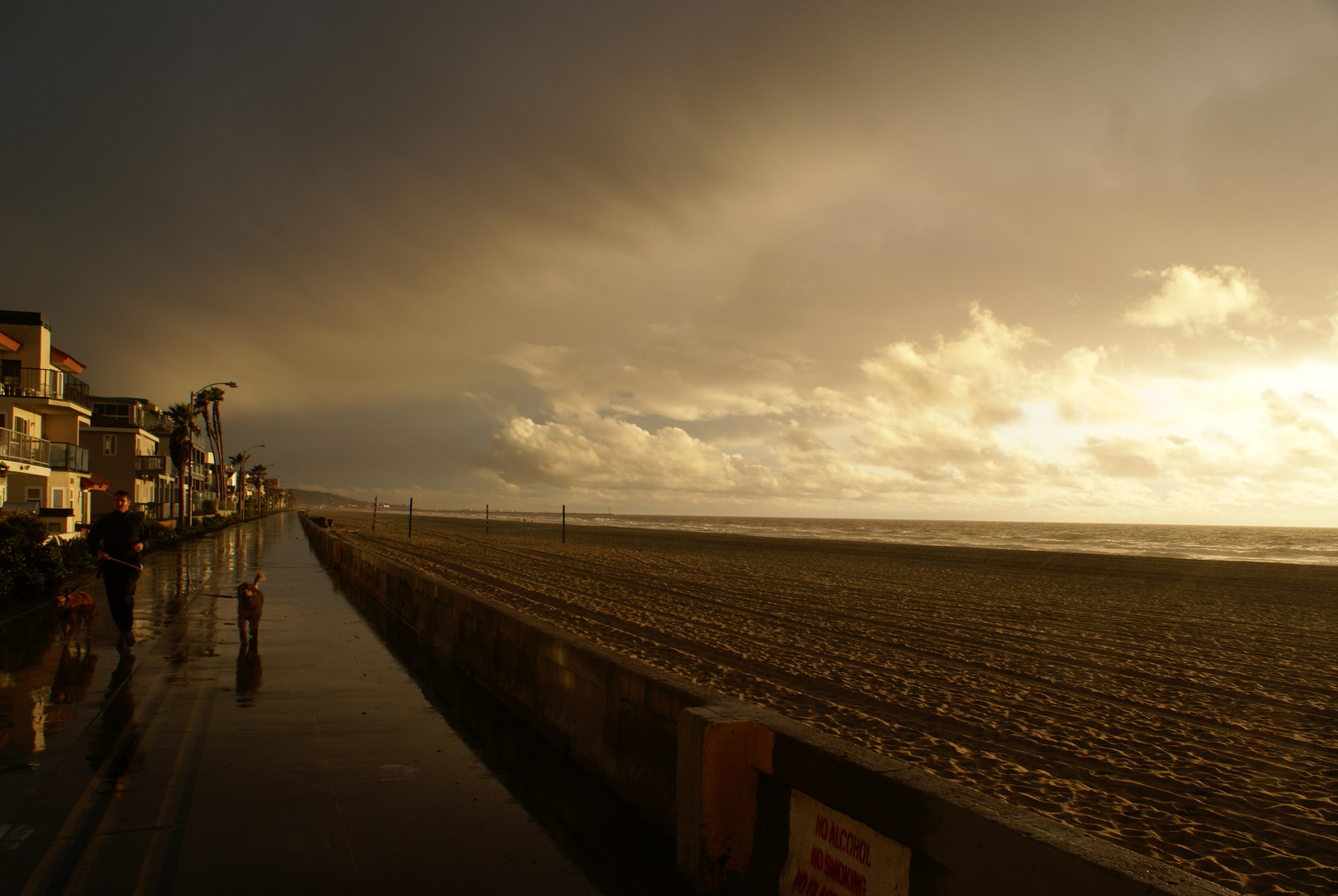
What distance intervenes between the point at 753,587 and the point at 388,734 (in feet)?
42.7

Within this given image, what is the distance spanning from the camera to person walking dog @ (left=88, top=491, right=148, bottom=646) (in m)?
8.95

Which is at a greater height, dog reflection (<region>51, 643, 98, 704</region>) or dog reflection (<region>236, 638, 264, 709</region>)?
dog reflection (<region>51, 643, 98, 704</region>)

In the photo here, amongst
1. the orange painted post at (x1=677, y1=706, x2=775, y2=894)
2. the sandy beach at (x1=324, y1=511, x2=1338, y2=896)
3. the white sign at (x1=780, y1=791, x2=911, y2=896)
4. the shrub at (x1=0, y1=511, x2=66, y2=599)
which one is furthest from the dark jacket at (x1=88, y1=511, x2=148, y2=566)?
the white sign at (x1=780, y1=791, x2=911, y2=896)

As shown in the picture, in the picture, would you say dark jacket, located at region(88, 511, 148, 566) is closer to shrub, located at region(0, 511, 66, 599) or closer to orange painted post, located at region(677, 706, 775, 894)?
shrub, located at region(0, 511, 66, 599)

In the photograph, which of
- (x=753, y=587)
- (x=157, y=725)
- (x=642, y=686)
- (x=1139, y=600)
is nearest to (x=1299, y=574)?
(x=1139, y=600)

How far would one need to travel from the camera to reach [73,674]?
7.51 metres

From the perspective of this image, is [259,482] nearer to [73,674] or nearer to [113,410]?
[113,410]

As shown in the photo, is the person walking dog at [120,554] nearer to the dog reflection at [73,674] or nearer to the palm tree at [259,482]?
the dog reflection at [73,674]

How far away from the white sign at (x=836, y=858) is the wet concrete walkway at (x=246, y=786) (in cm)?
103

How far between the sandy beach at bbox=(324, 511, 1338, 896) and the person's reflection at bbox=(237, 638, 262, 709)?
3.89 meters

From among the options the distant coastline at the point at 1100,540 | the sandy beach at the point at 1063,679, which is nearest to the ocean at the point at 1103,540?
the distant coastline at the point at 1100,540

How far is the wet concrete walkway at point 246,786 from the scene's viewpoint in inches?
147

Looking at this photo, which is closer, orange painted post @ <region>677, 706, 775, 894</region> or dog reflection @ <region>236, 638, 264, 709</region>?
orange painted post @ <region>677, 706, 775, 894</region>

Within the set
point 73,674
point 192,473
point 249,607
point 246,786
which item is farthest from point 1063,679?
point 192,473
